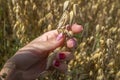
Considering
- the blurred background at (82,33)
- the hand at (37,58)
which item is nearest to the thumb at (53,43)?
the hand at (37,58)

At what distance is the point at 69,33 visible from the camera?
34.8 inches

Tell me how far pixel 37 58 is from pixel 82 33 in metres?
0.26

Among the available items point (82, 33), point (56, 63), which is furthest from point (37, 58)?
point (82, 33)

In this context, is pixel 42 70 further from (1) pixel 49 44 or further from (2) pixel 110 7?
(2) pixel 110 7

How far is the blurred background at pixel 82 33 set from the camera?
1296 mm

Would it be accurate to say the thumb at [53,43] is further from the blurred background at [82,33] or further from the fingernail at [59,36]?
the blurred background at [82,33]

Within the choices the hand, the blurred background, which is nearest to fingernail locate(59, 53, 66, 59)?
the hand

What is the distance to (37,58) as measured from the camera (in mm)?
967

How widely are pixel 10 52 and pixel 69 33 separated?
25.4 inches

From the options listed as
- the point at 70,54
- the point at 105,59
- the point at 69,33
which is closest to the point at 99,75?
the point at 105,59

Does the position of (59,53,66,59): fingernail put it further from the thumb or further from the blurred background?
the blurred background

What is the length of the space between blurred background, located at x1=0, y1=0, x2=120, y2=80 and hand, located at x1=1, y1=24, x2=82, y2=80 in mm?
241

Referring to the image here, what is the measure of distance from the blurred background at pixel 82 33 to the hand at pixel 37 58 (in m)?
0.24

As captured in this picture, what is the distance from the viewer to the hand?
37.4 inches
